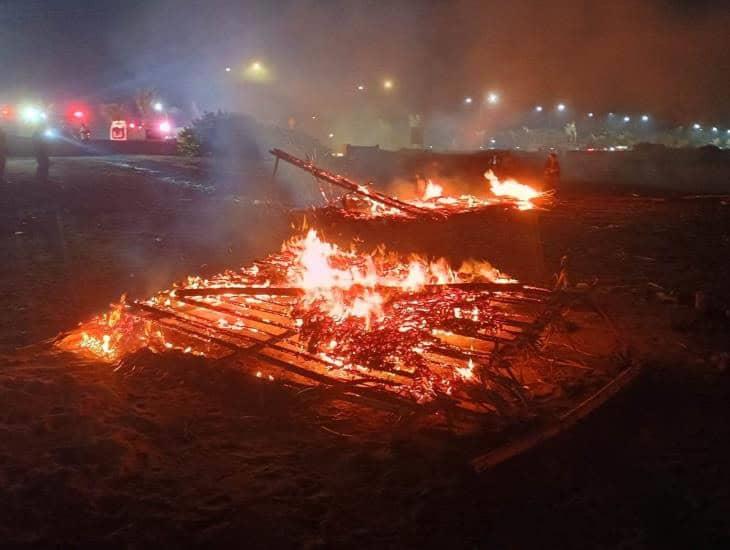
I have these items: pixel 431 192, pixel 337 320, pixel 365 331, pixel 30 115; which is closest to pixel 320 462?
pixel 365 331

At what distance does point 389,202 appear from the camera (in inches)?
550

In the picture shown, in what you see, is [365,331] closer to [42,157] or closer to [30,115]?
[42,157]

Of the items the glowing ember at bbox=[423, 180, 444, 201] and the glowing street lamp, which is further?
the glowing street lamp

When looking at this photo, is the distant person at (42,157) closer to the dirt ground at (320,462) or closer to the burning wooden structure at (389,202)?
the burning wooden structure at (389,202)

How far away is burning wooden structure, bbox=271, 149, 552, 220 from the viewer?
1265cm

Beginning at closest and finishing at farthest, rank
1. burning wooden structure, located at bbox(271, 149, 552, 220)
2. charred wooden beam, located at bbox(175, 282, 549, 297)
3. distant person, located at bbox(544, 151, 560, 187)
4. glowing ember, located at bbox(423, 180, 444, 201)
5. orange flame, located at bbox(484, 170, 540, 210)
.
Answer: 1. charred wooden beam, located at bbox(175, 282, 549, 297)
2. burning wooden structure, located at bbox(271, 149, 552, 220)
3. glowing ember, located at bbox(423, 180, 444, 201)
4. orange flame, located at bbox(484, 170, 540, 210)
5. distant person, located at bbox(544, 151, 560, 187)

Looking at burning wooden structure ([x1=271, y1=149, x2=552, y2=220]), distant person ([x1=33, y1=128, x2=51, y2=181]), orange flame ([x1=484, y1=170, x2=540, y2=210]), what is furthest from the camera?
orange flame ([x1=484, y1=170, x2=540, y2=210])

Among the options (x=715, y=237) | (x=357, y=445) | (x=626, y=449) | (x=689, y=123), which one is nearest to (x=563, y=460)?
(x=626, y=449)

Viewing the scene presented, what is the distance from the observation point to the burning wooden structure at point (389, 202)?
41.5ft

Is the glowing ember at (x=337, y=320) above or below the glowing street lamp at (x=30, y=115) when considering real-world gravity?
below

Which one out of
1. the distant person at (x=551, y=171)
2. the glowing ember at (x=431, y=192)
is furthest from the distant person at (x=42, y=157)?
the distant person at (x=551, y=171)

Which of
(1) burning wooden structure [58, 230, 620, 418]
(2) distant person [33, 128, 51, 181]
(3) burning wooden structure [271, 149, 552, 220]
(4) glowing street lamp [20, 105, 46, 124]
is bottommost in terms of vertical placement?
(1) burning wooden structure [58, 230, 620, 418]

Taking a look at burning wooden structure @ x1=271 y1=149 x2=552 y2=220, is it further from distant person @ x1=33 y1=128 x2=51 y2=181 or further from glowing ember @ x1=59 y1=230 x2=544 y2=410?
distant person @ x1=33 y1=128 x2=51 y2=181

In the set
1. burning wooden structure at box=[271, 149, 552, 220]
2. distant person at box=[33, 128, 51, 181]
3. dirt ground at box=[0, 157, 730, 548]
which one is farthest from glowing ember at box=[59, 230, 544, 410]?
distant person at box=[33, 128, 51, 181]
